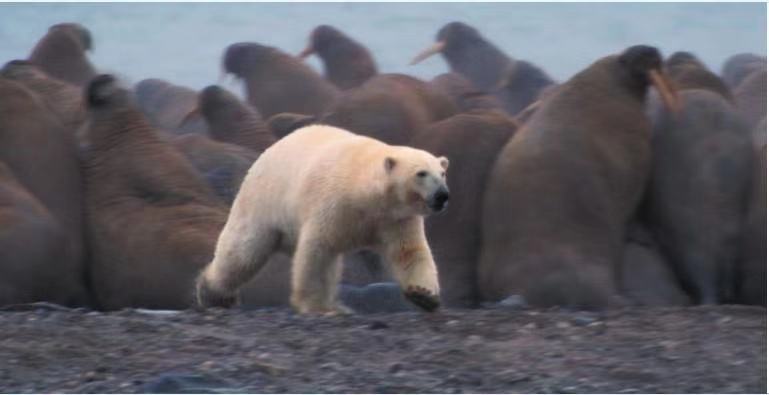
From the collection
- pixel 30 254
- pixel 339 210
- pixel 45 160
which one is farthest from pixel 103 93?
pixel 339 210

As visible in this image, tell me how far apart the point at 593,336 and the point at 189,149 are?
495 cm

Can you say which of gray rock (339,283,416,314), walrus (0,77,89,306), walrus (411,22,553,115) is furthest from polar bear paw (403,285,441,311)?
walrus (411,22,553,115)

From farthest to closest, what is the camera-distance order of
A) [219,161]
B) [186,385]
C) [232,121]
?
[232,121]
[219,161]
[186,385]

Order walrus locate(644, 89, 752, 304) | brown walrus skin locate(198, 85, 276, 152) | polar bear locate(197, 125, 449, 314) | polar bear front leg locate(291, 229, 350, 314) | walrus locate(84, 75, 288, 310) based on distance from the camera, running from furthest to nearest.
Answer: brown walrus skin locate(198, 85, 276, 152), walrus locate(644, 89, 752, 304), walrus locate(84, 75, 288, 310), polar bear front leg locate(291, 229, 350, 314), polar bear locate(197, 125, 449, 314)

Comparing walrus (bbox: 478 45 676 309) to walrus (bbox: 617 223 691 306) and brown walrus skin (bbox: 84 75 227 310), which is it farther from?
brown walrus skin (bbox: 84 75 227 310)

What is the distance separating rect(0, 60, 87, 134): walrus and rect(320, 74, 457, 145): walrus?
1.66m

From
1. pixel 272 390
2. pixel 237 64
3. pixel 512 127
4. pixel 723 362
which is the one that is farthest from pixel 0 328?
pixel 237 64

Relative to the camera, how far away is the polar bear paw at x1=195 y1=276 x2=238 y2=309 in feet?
33.3

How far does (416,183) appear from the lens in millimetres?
9008

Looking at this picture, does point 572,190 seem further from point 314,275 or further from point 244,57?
point 244,57

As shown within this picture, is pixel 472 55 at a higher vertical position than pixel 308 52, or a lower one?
lower

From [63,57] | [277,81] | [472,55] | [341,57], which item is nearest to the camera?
[63,57]

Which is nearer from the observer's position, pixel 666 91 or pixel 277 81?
pixel 666 91

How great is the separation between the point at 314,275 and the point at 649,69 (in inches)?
128
